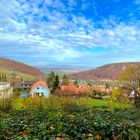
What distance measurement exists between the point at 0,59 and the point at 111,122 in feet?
502

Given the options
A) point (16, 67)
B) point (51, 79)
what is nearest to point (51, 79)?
point (51, 79)

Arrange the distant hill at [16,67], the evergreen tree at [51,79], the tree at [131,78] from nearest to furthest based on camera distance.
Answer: the tree at [131,78], the evergreen tree at [51,79], the distant hill at [16,67]

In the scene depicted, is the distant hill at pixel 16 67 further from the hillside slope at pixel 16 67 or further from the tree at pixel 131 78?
the tree at pixel 131 78

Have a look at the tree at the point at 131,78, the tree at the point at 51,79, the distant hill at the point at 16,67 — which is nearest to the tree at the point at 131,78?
the tree at the point at 131,78

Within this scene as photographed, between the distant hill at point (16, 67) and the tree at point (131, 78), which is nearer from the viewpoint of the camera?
the tree at point (131, 78)

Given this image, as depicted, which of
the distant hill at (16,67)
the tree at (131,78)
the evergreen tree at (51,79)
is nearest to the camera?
the tree at (131,78)

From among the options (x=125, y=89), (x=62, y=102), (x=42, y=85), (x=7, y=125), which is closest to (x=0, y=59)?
(x=42, y=85)

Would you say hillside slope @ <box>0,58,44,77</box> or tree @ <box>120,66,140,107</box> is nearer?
tree @ <box>120,66,140,107</box>

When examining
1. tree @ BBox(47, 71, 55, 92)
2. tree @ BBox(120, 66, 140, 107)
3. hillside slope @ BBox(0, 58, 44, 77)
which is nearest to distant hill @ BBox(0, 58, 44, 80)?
hillside slope @ BBox(0, 58, 44, 77)

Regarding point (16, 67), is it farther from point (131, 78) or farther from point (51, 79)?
point (131, 78)

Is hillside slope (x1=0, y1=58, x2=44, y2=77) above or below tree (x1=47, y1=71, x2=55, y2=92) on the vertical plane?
above

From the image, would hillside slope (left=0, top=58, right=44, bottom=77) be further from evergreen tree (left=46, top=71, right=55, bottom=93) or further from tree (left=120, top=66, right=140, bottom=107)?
tree (left=120, top=66, right=140, bottom=107)

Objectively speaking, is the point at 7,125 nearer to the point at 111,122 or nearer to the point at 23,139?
the point at 23,139

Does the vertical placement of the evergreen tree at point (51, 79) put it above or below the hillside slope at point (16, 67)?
below
